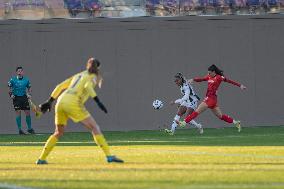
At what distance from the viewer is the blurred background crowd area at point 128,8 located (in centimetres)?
3519

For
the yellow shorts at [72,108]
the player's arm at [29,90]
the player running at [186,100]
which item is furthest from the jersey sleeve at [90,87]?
the player's arm at [29,90]

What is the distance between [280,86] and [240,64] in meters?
1.74

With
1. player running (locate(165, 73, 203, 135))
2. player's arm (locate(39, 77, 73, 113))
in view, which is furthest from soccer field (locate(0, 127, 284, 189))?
player running (locate(165, 73, 203, 135))

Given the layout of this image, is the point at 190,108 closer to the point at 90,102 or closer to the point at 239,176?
the point at 90,102

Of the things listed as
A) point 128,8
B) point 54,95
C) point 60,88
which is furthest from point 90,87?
point 128,8

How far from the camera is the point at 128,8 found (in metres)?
35.7

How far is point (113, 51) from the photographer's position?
35938 mm

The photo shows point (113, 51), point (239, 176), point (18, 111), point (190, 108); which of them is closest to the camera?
point (239, 176)

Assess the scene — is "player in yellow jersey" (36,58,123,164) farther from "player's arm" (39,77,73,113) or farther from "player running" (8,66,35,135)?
"player running" (8,66,35,135)

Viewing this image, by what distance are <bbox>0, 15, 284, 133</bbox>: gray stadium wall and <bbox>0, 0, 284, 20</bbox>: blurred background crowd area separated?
0.79 ft

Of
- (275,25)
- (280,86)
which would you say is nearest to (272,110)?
(280,86)

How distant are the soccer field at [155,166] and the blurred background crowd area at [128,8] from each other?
11.5 metres

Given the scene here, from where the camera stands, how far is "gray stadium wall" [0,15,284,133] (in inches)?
1400

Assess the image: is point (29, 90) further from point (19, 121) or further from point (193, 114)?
point (193, 114)
